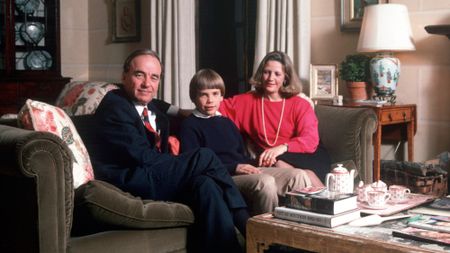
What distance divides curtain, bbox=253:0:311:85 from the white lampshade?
0.56 m

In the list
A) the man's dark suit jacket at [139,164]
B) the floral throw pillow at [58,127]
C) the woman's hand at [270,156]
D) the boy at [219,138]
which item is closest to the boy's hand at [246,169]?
the boy at [219,138]

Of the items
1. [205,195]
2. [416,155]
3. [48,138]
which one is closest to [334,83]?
[416,155]

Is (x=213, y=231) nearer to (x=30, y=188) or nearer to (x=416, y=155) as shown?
(x=30, y=188)

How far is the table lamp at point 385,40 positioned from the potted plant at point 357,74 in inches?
3.9

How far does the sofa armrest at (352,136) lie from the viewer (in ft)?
10.8

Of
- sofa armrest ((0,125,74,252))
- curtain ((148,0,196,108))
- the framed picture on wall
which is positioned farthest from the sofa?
curtain ((148,0,196,108))

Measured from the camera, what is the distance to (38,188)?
6.81ft

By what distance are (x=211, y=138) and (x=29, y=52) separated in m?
3.27

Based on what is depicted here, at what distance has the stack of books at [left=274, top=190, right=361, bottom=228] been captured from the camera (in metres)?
2.03

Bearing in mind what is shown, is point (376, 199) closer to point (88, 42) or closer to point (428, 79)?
point (428, 79)

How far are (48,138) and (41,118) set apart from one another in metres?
0.33

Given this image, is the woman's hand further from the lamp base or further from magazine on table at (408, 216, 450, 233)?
magazine on table at (408, 216, 450, 233)

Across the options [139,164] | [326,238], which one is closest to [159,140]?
[139,164]

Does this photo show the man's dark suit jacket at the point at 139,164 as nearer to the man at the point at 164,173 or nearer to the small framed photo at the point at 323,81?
the man at the point at 164,173
